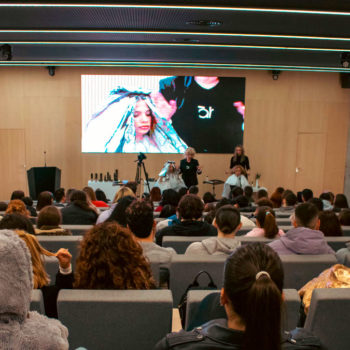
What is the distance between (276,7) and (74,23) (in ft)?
8.84

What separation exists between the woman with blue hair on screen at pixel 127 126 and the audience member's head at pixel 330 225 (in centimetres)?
607

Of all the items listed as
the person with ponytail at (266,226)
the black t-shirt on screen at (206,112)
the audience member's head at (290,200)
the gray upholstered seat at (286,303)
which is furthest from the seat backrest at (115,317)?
the black t-shirt on screen at (206,112)

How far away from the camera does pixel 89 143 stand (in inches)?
376

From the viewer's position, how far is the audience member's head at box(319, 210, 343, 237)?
12.7 feet

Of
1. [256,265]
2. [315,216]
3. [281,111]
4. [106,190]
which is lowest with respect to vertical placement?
[106,190]

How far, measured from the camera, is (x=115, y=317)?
1.88m

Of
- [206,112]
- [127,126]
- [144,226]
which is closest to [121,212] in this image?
[144,226]

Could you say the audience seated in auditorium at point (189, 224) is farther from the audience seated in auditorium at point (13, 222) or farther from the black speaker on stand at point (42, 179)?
the black speaker on stand at point (42, 179)

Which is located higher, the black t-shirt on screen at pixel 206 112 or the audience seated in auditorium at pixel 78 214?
the black t-shirt on screen at pixel 206 112

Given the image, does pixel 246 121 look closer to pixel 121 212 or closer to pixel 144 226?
pixel 121 212

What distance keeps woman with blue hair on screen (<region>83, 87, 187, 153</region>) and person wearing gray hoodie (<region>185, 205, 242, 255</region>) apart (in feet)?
21.7

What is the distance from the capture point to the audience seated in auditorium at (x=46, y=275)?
2105 millimetres

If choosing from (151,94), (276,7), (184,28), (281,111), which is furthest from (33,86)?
(276,7)

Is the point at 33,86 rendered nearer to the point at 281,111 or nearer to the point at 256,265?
the point at 281,111
